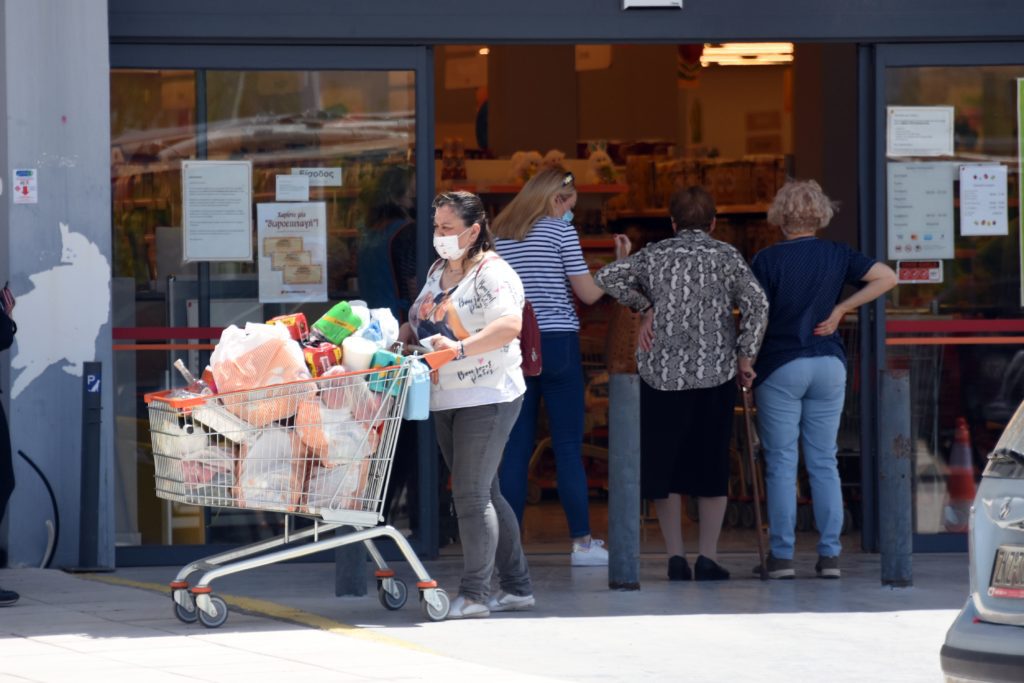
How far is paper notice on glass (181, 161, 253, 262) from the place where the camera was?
29.5 feet

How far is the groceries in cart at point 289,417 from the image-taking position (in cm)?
657

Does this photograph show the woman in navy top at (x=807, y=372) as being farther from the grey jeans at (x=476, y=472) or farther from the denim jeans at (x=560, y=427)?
the grey jeans at (x=476, y=472)

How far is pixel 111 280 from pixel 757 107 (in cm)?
965

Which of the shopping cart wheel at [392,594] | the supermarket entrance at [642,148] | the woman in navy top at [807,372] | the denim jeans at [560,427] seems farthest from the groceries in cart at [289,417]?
the supermarket entrance at [642,148]

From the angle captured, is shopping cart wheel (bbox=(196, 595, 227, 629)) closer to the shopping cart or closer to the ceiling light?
the shopping cart

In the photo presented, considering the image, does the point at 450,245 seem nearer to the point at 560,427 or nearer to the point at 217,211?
the point at 560,427

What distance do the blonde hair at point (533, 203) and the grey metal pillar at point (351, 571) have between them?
74.2 inches

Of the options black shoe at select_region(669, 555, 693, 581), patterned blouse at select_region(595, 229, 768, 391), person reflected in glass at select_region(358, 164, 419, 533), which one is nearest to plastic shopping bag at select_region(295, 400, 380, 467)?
→ patterned blouse at select_region(595, 229, 768, 391)

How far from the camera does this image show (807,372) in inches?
329

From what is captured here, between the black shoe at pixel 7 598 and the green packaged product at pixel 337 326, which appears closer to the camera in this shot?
the green packaged product at pixel 337 326

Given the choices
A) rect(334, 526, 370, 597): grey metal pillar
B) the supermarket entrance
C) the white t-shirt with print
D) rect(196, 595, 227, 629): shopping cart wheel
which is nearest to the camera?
rect(196, 595, 227, 629): shopping cart wheel

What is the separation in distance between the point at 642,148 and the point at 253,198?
5048 mm

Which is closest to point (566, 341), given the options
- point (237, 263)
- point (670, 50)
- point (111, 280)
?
point (237, 263)

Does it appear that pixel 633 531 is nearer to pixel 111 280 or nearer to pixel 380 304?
pixel 380 304
